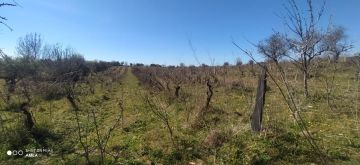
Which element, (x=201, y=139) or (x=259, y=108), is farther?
(x=259, y=108)

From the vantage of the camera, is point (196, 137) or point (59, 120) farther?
point (59, 120)

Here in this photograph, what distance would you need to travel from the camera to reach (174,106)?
11344 mm

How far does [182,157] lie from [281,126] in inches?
122

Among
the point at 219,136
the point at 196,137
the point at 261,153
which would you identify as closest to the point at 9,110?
the point at 196,137

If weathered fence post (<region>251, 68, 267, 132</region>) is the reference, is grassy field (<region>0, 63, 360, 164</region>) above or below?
below

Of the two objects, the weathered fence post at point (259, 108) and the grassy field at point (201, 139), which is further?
the weathered fence post at point (259, 108)

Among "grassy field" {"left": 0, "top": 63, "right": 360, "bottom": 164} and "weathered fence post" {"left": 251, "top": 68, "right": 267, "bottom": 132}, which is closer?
"grassy field" {"left": 0, "top": 63, "right": 360, "bottom": 164}

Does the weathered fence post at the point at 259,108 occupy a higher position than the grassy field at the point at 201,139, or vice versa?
the weathered fence post at the point at 259,108

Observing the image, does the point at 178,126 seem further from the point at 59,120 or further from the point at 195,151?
the point at 59,120

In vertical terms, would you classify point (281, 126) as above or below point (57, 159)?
above

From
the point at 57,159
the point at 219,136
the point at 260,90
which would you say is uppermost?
the point at 260,90

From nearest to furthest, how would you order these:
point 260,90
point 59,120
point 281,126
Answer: point 260,90 < point 281,126 < point 59,120

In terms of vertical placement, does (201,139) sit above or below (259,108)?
below

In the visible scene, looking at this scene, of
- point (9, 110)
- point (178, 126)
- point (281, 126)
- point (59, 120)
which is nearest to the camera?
point (281, 126)
